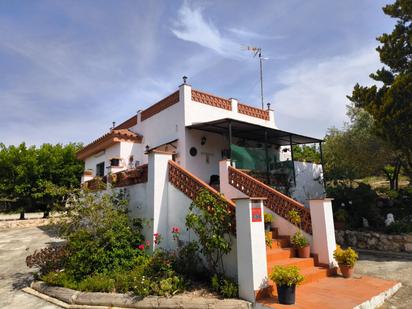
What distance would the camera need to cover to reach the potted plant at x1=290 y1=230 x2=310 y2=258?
6746mm

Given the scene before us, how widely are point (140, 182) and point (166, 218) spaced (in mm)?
1382

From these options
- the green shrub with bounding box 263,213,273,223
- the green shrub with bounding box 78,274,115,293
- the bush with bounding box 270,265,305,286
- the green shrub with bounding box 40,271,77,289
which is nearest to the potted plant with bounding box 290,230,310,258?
the green shrub with bounding box 263,213,273,223

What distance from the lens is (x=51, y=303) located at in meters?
5.72

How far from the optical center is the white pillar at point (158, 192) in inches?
276

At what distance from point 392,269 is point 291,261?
3056 mm

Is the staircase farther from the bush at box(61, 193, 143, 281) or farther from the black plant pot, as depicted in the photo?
the bush at box(61, 193, 143, 281)

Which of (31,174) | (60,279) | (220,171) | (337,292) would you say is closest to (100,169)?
(31,174)

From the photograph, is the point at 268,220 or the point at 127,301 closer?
the point at 127,301

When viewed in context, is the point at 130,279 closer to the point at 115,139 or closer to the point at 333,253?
the point at 333,253

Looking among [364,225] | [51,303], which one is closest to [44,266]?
[51,303]

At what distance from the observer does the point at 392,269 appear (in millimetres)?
7238

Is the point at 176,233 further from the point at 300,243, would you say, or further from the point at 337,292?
the point at 337,292

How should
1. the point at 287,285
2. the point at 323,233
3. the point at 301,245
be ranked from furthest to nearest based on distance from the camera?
the point at 301,245 → the point at 323,233 → the point at 287,285

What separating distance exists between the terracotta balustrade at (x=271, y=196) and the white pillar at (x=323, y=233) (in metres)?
0.29
